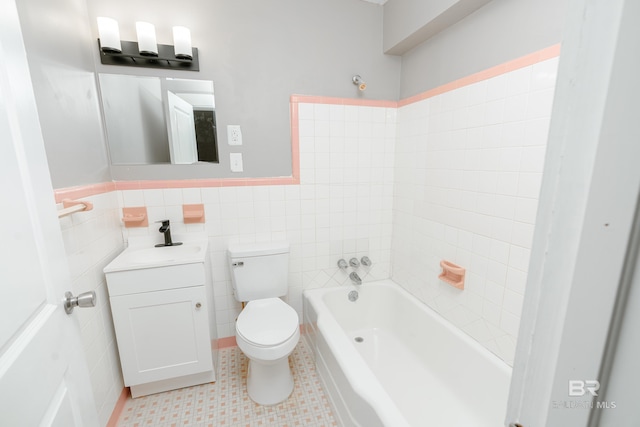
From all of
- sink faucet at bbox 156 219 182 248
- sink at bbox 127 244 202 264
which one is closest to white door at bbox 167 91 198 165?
sink faucet at bbox 156 219 182 248

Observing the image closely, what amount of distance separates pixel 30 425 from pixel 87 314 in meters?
0.92

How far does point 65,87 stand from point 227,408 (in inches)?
71.9

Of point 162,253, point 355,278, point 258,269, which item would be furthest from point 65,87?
point 355,278

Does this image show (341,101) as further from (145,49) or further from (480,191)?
(145,49)

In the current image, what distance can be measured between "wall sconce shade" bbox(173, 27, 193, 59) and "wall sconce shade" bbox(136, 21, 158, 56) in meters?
0.11

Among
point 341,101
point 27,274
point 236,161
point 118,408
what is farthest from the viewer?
Result: point 341,101

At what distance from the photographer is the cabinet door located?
144 cm

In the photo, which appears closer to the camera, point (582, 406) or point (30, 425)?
point (582, 406)

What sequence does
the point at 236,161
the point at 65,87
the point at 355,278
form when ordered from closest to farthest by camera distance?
1. the point at 65,87
2. the point at 236,161
3. the point at 355,278

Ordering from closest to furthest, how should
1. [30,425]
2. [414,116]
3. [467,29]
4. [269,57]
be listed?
[30,425], [467,29], [269,57], [414,116]

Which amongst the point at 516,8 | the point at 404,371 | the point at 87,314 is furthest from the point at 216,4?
the point at 404,371

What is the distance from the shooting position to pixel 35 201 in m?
0.62

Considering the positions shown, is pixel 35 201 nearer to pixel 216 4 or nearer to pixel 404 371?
pixel 216 4

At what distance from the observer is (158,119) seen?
1.66m
